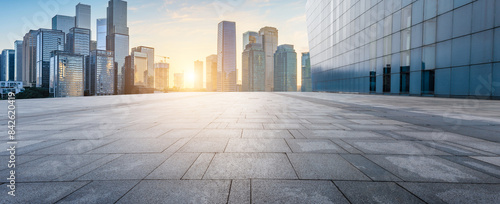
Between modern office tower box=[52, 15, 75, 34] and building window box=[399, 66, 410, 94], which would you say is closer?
building window box=[399, 66, 410, 94]

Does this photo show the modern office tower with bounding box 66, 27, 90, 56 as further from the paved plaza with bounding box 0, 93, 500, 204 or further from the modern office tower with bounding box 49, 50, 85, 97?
the paved plaza with bounding box 0, 93, 500, 204

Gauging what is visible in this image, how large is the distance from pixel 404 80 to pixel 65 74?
195051mm

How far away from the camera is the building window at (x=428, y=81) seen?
73.4 feet

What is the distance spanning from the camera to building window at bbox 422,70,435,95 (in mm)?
22362

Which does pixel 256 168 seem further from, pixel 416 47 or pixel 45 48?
pixel 45 48

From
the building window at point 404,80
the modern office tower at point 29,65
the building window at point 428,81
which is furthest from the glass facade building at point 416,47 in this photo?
the modern office tower at point 29,65

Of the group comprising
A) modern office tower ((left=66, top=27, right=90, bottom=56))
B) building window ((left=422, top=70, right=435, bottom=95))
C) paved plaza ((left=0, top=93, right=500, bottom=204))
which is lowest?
paved plaza ((left=0, top=93, right=500, bottom=204))

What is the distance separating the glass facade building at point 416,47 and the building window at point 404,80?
112 mm

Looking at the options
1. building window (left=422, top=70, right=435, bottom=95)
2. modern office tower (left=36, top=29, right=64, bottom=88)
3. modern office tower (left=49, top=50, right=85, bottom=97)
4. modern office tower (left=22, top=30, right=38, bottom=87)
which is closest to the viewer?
building window (left=422, top=70, right=435, bottom=95)

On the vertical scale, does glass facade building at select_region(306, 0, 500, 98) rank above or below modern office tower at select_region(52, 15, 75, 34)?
below

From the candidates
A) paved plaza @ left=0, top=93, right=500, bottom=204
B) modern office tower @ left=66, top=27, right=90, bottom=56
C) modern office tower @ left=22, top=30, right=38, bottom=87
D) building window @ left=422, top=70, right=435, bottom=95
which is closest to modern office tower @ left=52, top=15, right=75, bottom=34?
modern office tower @ left=66, top=27, right=90, bottom=56

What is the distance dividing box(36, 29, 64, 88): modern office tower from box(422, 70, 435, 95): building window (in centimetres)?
13023

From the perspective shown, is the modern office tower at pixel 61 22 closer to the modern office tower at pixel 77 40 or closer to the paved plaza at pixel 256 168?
the modern office tower at pixel 77 40

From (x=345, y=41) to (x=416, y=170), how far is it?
4000cm
